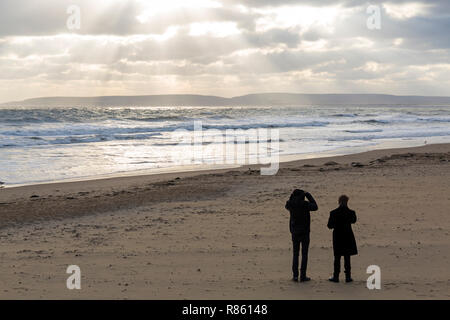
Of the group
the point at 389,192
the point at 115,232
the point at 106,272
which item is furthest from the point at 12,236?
the point at 389,192

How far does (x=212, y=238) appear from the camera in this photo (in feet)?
32.3

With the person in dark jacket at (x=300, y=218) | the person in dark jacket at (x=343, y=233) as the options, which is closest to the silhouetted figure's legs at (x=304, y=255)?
the person in dark jacket at (x=300, y=218)

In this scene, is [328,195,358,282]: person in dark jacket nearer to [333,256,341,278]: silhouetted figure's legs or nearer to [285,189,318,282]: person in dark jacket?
[333,256,341,278]: silhouetted figure's legs

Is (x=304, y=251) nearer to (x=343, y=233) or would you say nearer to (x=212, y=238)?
(x=343, y=233)

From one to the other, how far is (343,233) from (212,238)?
3150 millimetres

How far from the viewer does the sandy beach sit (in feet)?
23.7

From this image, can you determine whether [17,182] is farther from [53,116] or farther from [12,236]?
[53,116]

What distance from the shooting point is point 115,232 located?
412 inches
